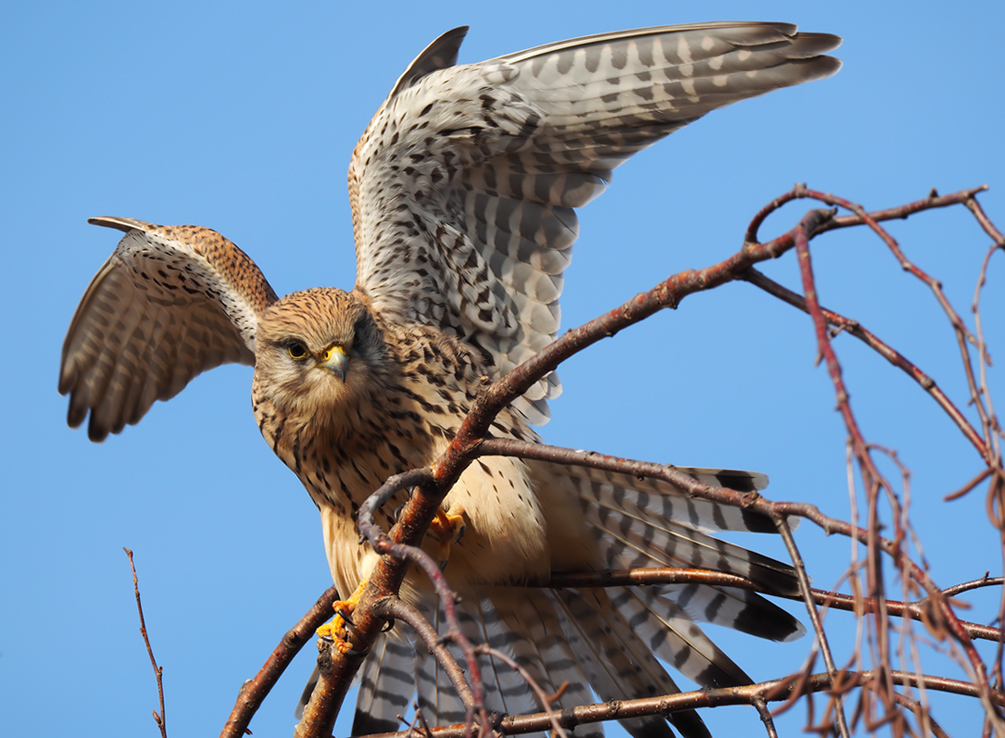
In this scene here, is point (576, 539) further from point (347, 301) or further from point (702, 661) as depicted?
point (347, 301)

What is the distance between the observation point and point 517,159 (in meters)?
4.16

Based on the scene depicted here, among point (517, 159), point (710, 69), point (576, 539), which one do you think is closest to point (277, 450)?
point (576, 539)

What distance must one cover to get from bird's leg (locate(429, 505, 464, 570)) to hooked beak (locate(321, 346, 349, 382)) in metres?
0.59

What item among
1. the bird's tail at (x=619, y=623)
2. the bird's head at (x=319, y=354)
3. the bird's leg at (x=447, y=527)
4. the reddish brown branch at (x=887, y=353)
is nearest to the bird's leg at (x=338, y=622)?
the bird's leg at (x=447, y=527)

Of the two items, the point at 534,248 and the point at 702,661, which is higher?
the point at 534,248

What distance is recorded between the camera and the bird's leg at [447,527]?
3.43 metres

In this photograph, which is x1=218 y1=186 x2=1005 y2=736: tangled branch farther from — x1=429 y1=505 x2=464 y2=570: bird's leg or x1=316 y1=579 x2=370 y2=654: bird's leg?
x1=429 y1=505 x2=464 y2=570: bird's leg

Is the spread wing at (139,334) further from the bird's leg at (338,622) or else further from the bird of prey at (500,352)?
the bird's leg at (338,622)

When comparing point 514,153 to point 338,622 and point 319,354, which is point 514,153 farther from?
point 338,622

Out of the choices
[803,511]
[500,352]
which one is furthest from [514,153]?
[803,511]

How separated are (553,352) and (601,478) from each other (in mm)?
1610

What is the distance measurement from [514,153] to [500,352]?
87 cm

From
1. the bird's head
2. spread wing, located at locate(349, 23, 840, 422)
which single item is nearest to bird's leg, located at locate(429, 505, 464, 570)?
the bird's head

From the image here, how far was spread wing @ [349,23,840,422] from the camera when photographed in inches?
A: 146
